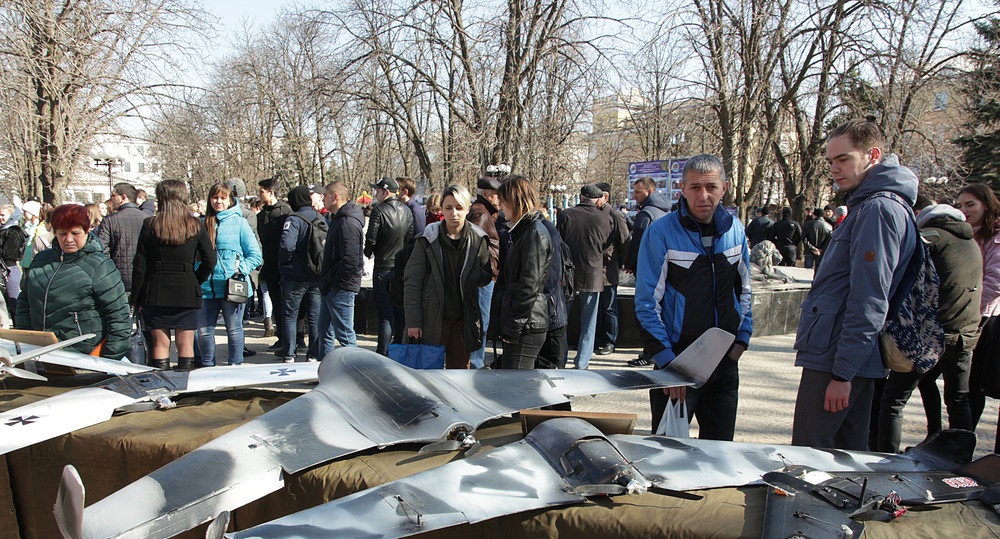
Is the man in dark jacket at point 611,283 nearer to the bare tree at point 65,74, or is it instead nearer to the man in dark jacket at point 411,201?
the man in dark jacket at point 411,201

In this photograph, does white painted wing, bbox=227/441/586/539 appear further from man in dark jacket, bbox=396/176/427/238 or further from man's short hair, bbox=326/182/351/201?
man in dark jacket, bbox=396/176/427/238

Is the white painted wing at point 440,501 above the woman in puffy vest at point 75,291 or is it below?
below

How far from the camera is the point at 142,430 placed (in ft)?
8.20

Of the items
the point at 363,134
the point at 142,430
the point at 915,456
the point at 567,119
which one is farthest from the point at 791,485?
the point at 363,134

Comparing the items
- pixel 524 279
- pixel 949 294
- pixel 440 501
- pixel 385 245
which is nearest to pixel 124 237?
pixel 385 245

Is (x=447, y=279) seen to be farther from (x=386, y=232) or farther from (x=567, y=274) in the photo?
(x=386, y=232)

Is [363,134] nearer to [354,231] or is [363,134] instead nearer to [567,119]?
[567,119]

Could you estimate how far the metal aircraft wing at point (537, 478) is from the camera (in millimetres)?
1673

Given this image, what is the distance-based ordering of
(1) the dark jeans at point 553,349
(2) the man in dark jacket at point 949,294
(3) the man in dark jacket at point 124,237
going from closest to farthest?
(2) the man in dark jacket at point 949,294
(1) the dark jeans at point 553,349
(3) the man in dark jacket at point 124,237

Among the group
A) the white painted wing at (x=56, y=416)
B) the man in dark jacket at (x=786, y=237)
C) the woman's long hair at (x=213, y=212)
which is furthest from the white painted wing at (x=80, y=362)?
the man in dark jacket at (x=786, y=237)

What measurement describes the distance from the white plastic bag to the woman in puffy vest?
10.7ft

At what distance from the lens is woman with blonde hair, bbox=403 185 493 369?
4.45 metres

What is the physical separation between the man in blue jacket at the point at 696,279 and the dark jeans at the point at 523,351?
3.70ft

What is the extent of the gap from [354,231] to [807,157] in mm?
16961
